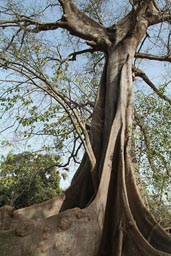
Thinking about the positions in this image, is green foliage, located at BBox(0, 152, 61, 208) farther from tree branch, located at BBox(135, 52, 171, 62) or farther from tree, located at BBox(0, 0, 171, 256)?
tree branch, located at BBox(135, 52, 171, 62)

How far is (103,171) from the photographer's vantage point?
5.11m

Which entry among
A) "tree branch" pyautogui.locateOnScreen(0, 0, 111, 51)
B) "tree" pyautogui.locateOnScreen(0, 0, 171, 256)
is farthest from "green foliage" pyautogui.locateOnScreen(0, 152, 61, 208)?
"tree branch" pyautogui.locateOnScreen(0, 0, 111, 51)

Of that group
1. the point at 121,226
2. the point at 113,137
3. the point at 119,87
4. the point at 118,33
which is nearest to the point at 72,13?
the point at 118,33

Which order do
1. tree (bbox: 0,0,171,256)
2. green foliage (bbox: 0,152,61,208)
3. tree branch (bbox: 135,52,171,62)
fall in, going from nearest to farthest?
tree (bbox: 0,0,171,256) < green foliage (bbox: 0,152,61,208) < tree branch (bbox: 135,52,171,62)

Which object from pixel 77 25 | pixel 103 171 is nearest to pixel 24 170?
pixel 103 171

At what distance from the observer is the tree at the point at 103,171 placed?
13.6 feet

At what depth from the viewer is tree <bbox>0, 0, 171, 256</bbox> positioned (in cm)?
414

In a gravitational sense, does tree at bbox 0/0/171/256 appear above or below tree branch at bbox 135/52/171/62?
below

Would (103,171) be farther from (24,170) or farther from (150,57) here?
(150,57)

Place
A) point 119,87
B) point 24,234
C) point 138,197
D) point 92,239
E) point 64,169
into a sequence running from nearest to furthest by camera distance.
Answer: point 24,234, point 92,239, point 138,197, point 119,87, point 64,169

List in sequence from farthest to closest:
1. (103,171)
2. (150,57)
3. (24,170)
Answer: (150,57) < (24,170) < (103,171)

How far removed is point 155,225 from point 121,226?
454 mm

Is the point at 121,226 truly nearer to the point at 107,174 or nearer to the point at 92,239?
the point at 92,239

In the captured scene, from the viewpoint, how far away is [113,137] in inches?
221
